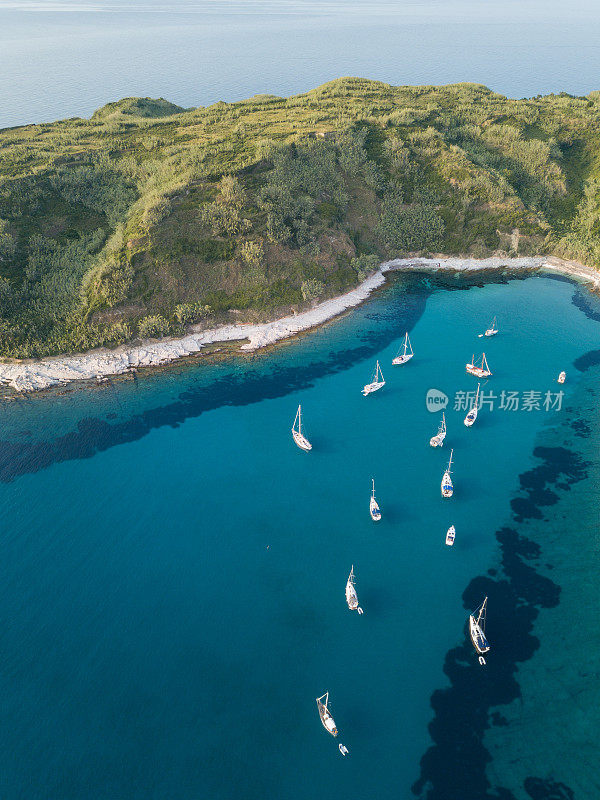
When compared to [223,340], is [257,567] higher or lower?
lower

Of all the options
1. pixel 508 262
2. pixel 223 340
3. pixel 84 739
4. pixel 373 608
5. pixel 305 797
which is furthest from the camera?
pixel 508 262

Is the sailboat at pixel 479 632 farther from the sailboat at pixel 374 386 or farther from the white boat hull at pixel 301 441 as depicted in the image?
the sailboat at pixel 374 386

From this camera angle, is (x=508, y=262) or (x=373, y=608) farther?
(x=508, y=262)

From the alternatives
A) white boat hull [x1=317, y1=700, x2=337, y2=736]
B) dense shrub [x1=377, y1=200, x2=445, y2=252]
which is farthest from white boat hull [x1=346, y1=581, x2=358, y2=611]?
dense shrub [x1=377, y1=200, x2=445, y2=252]

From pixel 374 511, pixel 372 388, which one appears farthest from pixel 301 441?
pixel 372 388

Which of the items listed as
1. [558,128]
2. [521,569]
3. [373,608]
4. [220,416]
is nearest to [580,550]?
[521,569]

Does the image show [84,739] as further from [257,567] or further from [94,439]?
[94,439]

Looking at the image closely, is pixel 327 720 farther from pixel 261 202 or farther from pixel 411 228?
pixel 411 228
